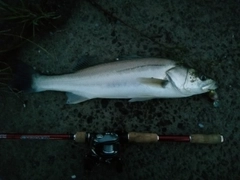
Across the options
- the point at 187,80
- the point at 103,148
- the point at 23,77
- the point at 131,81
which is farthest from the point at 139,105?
the point at 23,77

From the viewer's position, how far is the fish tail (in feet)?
9.20

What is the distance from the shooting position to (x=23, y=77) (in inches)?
111

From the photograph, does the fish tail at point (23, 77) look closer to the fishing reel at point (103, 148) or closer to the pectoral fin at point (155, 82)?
the fishing reel at point (103, 148)

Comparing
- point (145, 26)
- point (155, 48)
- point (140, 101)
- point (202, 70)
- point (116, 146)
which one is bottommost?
point (116, 146)

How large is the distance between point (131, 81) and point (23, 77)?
2.98 ft

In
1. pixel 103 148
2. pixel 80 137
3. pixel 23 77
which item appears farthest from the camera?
pixel 23 77

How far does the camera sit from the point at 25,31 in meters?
3.01

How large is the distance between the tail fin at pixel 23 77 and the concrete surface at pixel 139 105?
0.39 feet

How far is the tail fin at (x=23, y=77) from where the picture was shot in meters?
2.81

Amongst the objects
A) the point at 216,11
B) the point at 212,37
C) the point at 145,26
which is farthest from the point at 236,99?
the point at 145,26

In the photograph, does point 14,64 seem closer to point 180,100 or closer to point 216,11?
point 180,100

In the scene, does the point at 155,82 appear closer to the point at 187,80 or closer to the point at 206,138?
the point at 187,80

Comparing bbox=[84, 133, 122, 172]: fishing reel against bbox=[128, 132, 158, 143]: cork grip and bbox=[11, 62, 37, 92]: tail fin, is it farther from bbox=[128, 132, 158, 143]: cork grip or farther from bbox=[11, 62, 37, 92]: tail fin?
bbox=[11, 62, 37, 92]: tail fin

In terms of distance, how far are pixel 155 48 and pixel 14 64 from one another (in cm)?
123
